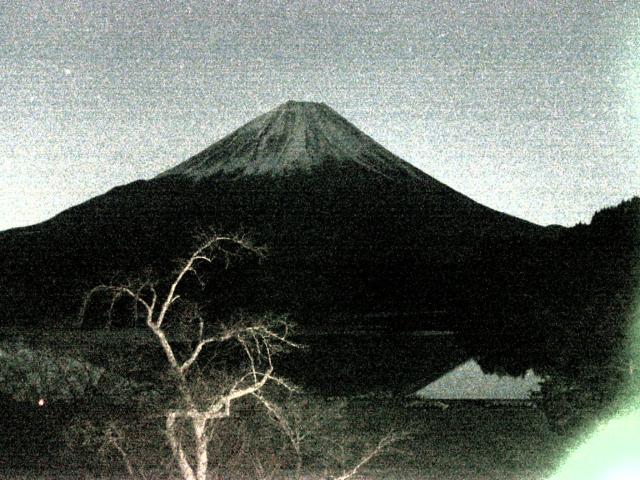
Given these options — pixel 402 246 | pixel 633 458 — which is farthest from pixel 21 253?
pixel 633 458

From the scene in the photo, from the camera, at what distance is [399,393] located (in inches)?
1180

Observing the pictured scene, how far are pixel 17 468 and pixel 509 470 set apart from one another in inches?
476

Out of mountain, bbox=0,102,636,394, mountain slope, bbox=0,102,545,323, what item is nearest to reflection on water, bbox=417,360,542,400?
mountain, bbox=0,102,636,394

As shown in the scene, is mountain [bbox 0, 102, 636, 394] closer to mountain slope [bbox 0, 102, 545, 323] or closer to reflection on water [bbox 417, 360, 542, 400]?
mountain slope [bbox 0, 102, 545, 323]

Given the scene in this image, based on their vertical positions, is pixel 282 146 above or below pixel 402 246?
above

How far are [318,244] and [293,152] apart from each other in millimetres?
55308

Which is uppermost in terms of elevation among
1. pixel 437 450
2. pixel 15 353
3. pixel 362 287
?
pixel 15 353

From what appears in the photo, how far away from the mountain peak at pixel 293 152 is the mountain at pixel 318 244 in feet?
1.70

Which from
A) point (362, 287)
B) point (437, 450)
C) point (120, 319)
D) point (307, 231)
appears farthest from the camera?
point (307, 231)

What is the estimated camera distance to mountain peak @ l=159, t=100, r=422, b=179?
174 metres

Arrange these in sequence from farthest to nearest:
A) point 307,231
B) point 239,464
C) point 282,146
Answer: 1. point 282,146
2. point 307,231
3. point 239,464

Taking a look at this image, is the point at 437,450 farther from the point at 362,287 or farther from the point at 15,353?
the point at 362,287

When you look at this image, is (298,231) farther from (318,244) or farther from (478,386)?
(478,386)

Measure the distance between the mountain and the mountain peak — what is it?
519 millimetres
